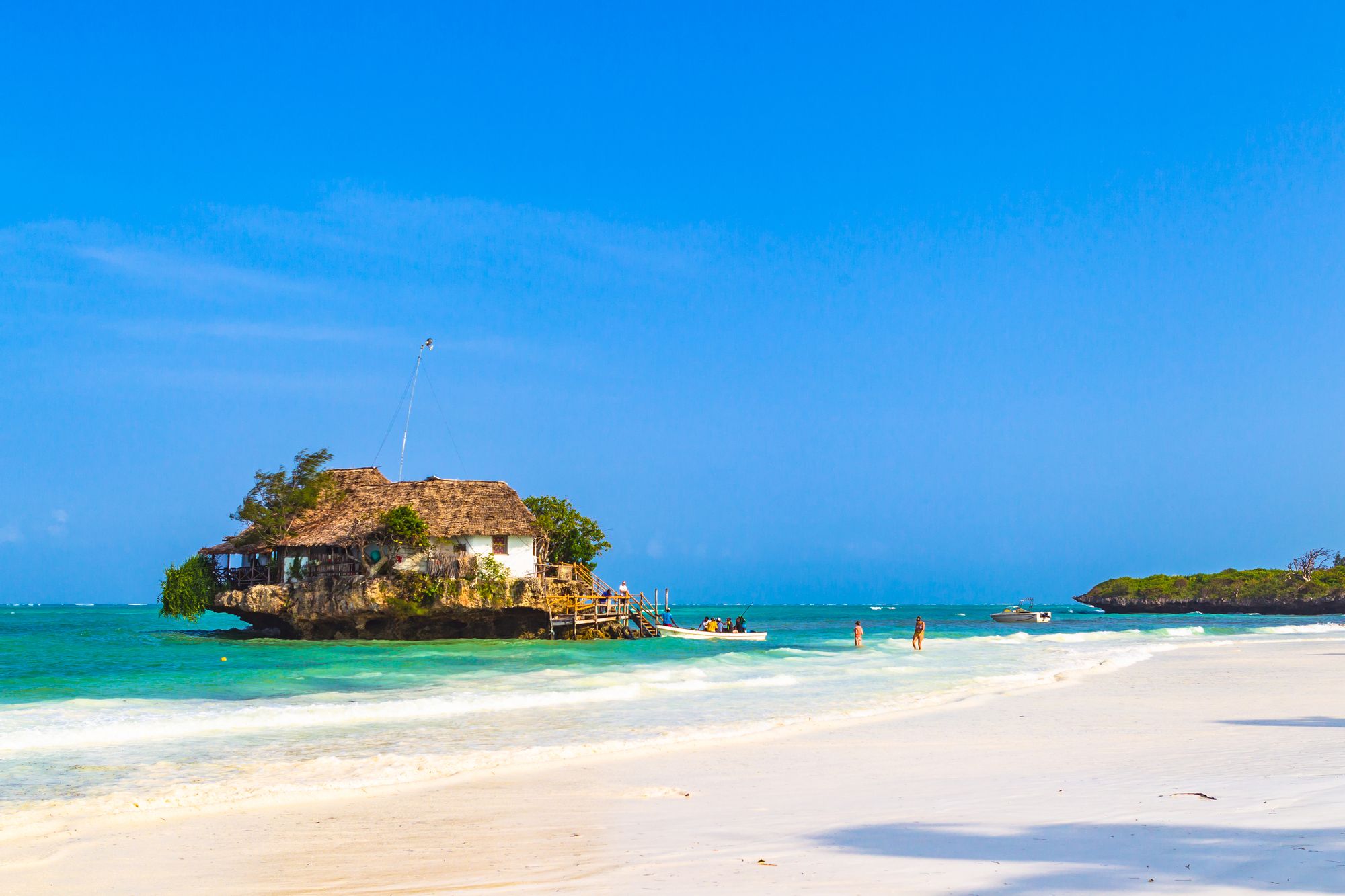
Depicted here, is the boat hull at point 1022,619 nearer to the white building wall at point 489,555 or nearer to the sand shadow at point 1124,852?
the white building wall at point 489,555

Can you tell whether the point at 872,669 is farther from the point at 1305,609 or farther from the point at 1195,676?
the point at 1305,609

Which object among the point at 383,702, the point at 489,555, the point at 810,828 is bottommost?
the point at 383,702

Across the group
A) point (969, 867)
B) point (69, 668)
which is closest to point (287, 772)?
point (969, 867)

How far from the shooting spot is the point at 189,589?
41.0 metres

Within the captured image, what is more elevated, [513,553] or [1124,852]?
[513,553]

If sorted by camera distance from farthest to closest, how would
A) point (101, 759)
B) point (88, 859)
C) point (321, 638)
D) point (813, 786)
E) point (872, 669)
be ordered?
point (321, 638), point (872, 669), point (101, 759), point (813, 786), point (88, 859)

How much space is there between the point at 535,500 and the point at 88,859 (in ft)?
120

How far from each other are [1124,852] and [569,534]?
37.7m

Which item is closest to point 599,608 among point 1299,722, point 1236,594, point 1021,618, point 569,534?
point 569,534

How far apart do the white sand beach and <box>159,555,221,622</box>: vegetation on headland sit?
34.8 meters

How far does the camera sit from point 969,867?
557 cm

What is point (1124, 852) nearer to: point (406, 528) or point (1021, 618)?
point (406, 528)

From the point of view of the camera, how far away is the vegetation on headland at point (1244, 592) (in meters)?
86.9

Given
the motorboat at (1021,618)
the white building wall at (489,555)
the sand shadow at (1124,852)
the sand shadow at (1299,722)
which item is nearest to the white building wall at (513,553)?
the white building wall at (489,555)
